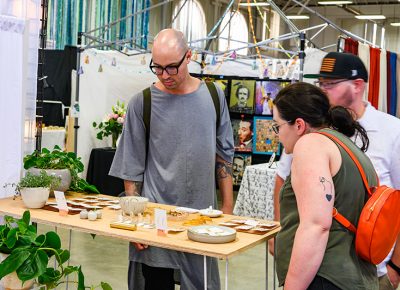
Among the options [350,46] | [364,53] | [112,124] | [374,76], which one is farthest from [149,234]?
[112,124]

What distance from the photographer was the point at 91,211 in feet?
8.32

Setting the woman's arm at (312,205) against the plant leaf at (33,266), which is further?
the plant leaf at (33,266)

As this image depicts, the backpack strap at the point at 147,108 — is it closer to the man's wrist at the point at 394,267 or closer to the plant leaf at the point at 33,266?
the plant leaf at the point at 33,266

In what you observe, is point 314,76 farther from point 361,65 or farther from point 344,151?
point 344,151

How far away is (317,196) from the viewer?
172cm

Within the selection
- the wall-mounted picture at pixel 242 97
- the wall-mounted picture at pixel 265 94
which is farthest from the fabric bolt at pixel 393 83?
the wall-mounted picture at pixel 242 97

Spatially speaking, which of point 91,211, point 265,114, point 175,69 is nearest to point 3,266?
point 91,211

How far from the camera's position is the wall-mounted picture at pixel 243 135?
23.4ft

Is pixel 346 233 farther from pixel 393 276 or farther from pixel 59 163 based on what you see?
pixel 59 163

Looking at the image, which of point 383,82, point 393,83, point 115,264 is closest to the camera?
point 115,264

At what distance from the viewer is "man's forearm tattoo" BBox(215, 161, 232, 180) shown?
2.82 meters

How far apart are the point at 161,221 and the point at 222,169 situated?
26.4 inches

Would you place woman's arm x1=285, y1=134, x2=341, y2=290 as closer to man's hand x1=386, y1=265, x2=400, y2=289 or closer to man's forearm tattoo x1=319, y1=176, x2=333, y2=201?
man's forearm tattoo x1=319, y1=176, x2=333, y2=201

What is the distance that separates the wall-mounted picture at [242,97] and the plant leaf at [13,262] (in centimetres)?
495
